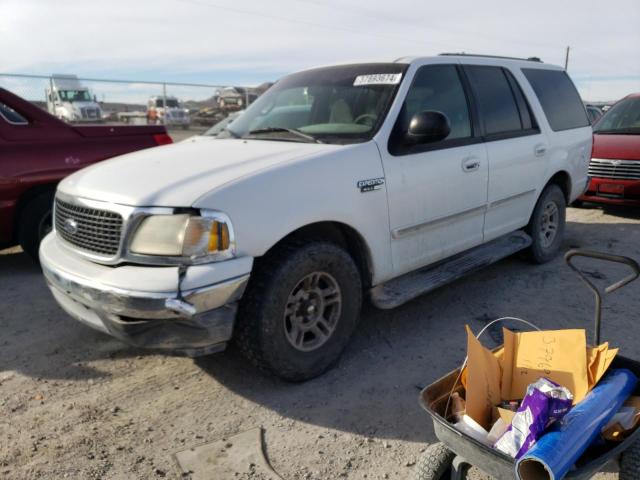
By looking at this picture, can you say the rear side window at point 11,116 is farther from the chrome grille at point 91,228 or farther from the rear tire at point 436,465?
the rear tire at point 436,465

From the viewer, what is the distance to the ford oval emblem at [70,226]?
3.07 metres

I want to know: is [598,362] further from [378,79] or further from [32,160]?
[32,160]

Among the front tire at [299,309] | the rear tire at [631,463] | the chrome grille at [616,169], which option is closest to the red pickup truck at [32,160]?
the front tire at [299,309]

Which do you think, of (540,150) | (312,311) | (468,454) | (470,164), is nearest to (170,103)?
(540,150)

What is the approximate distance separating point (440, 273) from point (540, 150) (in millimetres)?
1786

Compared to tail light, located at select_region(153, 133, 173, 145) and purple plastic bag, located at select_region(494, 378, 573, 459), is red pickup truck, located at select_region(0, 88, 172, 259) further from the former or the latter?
purple plastic bag, located at select_region(494, 378, 573, 459)

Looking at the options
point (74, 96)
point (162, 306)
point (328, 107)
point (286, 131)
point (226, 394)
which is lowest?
point (226, 394)

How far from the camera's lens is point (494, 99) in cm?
444

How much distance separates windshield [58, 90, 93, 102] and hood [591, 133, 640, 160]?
20612 millimetres

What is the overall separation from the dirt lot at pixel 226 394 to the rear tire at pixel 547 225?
0.80 m

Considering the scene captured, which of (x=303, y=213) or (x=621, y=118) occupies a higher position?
(x=303, y=213)

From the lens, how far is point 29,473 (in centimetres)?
241

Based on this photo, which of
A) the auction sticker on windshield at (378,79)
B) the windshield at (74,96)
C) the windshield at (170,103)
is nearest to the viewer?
the auction sticker on windshield at (378,79)

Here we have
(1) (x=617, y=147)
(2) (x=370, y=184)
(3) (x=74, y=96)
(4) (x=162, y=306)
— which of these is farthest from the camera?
(3) (x=74, y=96)
